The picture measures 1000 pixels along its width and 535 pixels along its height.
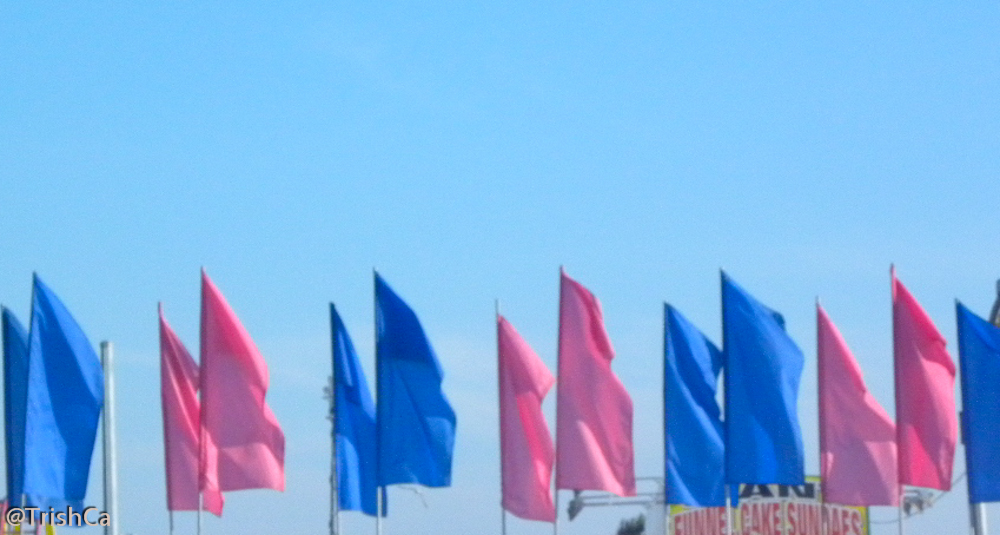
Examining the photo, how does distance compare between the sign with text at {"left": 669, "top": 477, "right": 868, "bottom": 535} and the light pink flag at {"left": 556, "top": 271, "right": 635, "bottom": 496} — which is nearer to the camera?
the light pink flag at {"left": 556, "top": 271, "right": 635, "bottom": 496}

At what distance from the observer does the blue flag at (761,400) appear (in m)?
32.5

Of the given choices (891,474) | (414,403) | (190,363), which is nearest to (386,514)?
(414,403)

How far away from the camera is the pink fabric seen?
106 ft

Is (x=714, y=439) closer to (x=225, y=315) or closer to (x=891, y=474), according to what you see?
(x=891, y=474)

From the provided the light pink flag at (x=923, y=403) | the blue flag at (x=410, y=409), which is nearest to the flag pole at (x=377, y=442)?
the blue flag at (x=410, y=409)

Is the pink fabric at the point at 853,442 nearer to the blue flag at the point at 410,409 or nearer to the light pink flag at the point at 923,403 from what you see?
the light pink flag at the point at 923,403

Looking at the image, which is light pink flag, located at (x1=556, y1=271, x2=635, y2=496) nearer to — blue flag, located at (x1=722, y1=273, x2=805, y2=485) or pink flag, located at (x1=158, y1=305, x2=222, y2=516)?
blue flag, located at (x1=722, y1=273, x2=805, y2=485)

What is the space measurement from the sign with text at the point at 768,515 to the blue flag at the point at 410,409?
15872 mm

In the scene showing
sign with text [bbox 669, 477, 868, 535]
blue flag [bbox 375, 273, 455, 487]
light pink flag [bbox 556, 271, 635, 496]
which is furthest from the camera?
sign with text [bbox 669, 477, 868, 535]

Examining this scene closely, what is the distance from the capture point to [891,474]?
106ft

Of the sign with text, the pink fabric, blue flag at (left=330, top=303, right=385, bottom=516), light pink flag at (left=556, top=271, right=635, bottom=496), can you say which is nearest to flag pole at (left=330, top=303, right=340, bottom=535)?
blue flag at (left=330, top=303, right=385, bottom=516)

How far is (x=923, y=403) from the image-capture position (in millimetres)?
32469

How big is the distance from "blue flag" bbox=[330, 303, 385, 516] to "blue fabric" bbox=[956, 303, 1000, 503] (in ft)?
34.7

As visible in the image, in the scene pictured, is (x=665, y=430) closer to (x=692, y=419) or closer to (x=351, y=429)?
(x=692, y=419)
